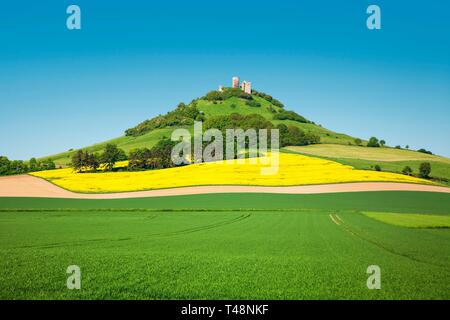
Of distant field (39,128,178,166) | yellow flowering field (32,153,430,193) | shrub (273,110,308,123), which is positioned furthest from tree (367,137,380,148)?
distant field (39,128,178,166)

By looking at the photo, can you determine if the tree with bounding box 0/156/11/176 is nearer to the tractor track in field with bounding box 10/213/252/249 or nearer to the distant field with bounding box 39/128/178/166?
the distant field with bounding box 39/128/178/166

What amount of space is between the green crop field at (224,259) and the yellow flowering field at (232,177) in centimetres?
2845

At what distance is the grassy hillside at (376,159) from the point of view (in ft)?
220

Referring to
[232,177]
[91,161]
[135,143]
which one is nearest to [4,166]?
[91,161]

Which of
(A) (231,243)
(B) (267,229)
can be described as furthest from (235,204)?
(A) (231,243)

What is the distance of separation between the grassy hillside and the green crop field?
1691 inches

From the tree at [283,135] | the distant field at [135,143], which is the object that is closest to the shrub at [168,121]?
the distant field at [135,143]

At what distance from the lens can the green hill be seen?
134 meters

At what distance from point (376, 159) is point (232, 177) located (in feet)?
115

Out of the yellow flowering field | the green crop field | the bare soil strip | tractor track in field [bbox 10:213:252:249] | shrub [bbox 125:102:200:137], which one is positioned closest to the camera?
the green crop field

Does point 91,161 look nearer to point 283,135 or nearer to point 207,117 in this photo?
point 283,135

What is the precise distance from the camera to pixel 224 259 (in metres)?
14.4

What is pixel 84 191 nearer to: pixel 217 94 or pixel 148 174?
pixel 148 174

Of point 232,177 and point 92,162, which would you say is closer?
point 232,177
